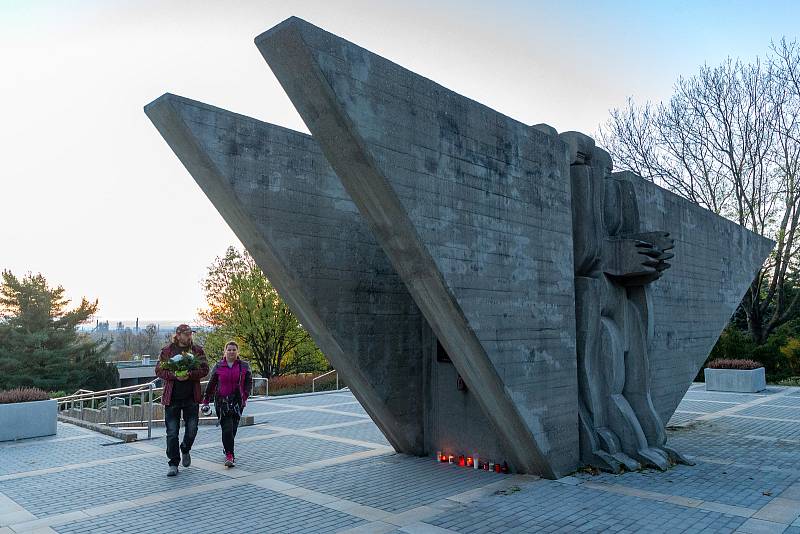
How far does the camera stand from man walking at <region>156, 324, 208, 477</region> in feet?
25.9

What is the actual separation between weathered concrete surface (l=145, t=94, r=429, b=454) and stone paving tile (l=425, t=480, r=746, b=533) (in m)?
2.53

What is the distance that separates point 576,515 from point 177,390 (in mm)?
5270

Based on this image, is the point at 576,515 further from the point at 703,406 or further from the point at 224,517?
the point at 703,406

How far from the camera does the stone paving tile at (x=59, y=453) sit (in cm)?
882

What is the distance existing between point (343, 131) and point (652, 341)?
7091 mm

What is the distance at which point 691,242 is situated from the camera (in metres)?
11.6

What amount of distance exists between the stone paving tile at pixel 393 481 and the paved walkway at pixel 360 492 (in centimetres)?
2

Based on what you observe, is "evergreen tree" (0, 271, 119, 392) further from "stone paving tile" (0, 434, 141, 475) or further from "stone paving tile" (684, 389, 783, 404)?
"stone paving tile" (684, 389, 783, 404)

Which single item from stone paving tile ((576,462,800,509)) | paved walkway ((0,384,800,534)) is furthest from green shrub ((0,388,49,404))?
stone paving tile ((576,462,800,509))

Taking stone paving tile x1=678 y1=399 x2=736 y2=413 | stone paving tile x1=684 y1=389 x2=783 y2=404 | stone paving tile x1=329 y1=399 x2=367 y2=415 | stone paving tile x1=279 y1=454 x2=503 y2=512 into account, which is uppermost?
stone paving tile x1=279 y1=454 x2=503 y2=512

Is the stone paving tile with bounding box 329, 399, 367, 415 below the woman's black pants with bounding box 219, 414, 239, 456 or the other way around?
below

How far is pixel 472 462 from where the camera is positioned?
27.3 feet

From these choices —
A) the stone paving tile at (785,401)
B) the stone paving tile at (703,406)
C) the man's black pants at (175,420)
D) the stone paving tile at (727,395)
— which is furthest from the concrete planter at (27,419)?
the stone paving tile at (785,401)

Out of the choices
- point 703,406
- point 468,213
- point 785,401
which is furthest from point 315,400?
point 785,401
